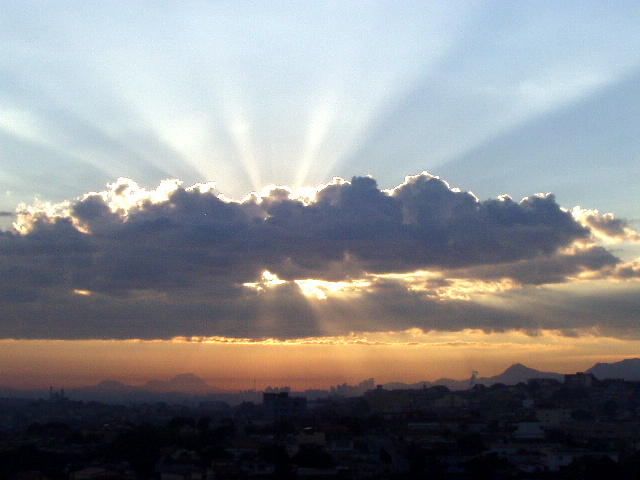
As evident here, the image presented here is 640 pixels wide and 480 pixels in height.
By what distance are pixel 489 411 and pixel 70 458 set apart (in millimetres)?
48501

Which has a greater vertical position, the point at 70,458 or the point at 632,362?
the point at 632,362

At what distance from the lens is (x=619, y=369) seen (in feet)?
562

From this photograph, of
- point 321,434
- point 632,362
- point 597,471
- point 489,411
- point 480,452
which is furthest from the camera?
point 632,362

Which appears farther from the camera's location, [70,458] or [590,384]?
[590,384]

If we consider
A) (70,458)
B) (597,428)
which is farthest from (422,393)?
(70,458)

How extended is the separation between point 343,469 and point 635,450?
18520 mm

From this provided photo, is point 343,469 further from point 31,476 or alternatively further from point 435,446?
point 31,476

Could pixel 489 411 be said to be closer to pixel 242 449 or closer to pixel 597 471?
pixel 242 449

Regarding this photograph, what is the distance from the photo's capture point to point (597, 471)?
125 feet

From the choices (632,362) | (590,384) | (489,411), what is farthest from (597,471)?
(632,362)

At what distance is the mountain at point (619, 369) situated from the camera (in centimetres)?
16475

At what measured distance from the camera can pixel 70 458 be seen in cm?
4800

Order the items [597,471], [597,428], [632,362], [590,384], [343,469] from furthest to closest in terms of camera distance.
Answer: [632,362]
[590,384]
[597,428]
[343,469]
[597,471]

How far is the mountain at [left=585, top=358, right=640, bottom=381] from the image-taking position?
164750mm
